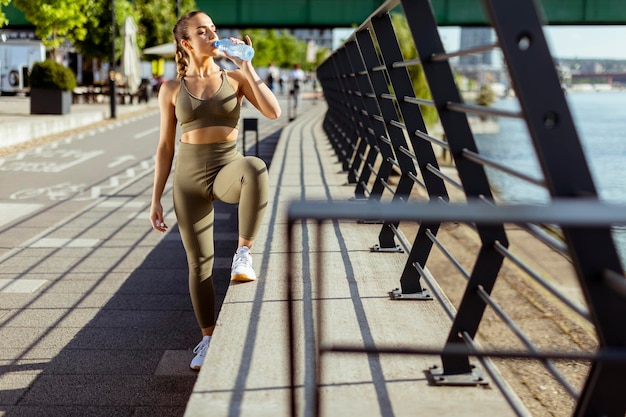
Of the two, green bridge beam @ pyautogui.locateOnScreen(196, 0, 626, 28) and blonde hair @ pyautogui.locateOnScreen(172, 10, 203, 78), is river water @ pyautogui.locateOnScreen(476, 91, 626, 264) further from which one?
green bridge beam @ pyautogui.locateOnScreen(196, 0, 626, 28)

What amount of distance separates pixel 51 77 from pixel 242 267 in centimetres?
2319

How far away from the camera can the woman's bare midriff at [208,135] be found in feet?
15.3

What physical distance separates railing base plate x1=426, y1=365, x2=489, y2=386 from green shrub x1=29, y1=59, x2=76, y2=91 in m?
24.6

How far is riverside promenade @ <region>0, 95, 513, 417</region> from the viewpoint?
345cm

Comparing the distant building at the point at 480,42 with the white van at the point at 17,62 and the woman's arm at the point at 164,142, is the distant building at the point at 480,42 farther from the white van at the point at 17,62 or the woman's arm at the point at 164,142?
the white van at the point at 17,62

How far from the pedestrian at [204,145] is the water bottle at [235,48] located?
0.03 metres

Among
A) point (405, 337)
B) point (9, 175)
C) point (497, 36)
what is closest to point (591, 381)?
point (497, 36)

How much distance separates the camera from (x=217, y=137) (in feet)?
15.4

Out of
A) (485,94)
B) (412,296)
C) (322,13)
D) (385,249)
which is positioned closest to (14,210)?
(385,249)

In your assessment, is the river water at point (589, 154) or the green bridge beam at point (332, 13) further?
the green bridge beam at point (332, 13)

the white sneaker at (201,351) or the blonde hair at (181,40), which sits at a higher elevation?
the blonde hair at (181,40)

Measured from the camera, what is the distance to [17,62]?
48.8 m

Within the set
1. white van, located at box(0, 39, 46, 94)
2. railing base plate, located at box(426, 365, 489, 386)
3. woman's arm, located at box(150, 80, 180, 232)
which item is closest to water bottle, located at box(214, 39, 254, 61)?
woman's arm, located at box(150, 80, 180, 232)

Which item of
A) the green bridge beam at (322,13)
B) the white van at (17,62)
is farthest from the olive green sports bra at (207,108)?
the green bridge beam at (322,13)
